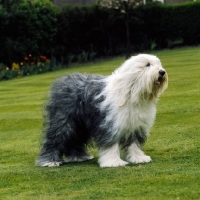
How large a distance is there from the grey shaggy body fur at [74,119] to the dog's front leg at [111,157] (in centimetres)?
9

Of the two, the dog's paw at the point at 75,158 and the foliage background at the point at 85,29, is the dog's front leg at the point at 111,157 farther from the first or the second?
the foliage background at the point at 85,29

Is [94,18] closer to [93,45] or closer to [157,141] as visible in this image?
[93,45]

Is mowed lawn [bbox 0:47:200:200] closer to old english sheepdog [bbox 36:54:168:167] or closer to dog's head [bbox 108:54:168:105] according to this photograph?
old english sheepdog [bbox 36:54:168:167]

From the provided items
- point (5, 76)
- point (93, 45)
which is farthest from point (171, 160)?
point (93, 45)

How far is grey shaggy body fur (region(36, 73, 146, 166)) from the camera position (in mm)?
9430

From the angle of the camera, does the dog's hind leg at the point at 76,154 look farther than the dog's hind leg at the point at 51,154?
Yes

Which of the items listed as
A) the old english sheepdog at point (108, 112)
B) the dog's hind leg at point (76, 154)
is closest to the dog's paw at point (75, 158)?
the dog's hind leg at point (76, 154)

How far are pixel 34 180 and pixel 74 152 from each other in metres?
1.54

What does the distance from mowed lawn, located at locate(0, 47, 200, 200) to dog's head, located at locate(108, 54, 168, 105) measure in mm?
919

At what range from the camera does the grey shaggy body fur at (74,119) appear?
9430mm

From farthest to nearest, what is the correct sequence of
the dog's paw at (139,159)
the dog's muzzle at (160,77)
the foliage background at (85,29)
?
the foliage background at (85,29), the dog's paw at (139,159), the dog's muzzle at (160,77)

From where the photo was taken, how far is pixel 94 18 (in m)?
34.9

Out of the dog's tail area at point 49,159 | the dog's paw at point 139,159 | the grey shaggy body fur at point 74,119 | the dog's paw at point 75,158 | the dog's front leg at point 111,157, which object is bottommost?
the dog's paw at point 75,158

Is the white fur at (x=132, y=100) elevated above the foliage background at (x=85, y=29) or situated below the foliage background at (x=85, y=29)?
above
